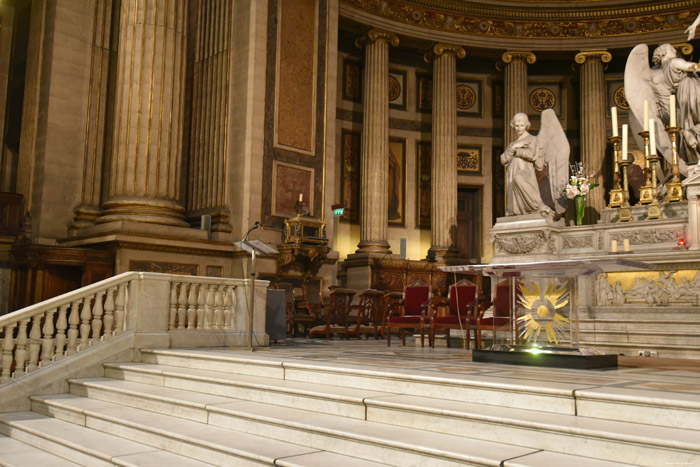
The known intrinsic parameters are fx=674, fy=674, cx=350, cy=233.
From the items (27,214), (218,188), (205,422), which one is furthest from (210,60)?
(205,422)

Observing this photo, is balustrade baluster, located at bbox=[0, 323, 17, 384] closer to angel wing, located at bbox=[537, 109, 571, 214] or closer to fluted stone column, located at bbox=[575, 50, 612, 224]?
angel wing, located at bbox=[537, 109, 571, 214]

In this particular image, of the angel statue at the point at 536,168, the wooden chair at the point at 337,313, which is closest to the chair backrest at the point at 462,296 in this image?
the wooden chair at the point at 337,313

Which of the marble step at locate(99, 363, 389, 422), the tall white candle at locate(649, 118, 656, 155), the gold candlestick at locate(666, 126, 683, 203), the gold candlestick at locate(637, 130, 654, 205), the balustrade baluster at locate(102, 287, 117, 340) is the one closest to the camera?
the marble step at locate(99, 363, 389, 422)

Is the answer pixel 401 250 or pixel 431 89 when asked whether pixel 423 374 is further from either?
pixel 431 89

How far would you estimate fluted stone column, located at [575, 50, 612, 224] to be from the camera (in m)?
16.1

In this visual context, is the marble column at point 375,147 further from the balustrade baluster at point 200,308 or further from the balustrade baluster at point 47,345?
the balustrade baluster at point 47,345

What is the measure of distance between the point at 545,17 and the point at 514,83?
1.84 meters

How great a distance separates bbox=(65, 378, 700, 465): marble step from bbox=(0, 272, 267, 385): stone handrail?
239cm

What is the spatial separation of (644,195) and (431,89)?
9641 mm

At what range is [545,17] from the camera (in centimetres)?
1683

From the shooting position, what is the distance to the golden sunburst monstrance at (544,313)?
17.8ft

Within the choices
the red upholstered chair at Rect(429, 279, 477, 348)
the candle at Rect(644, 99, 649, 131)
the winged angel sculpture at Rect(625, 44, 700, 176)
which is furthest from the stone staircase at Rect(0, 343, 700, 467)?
the winged angel sculpture at Rect(625, 44, 700, 176)

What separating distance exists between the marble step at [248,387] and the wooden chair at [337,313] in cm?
371

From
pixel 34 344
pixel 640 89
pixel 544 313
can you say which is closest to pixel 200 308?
pixel 34 344
